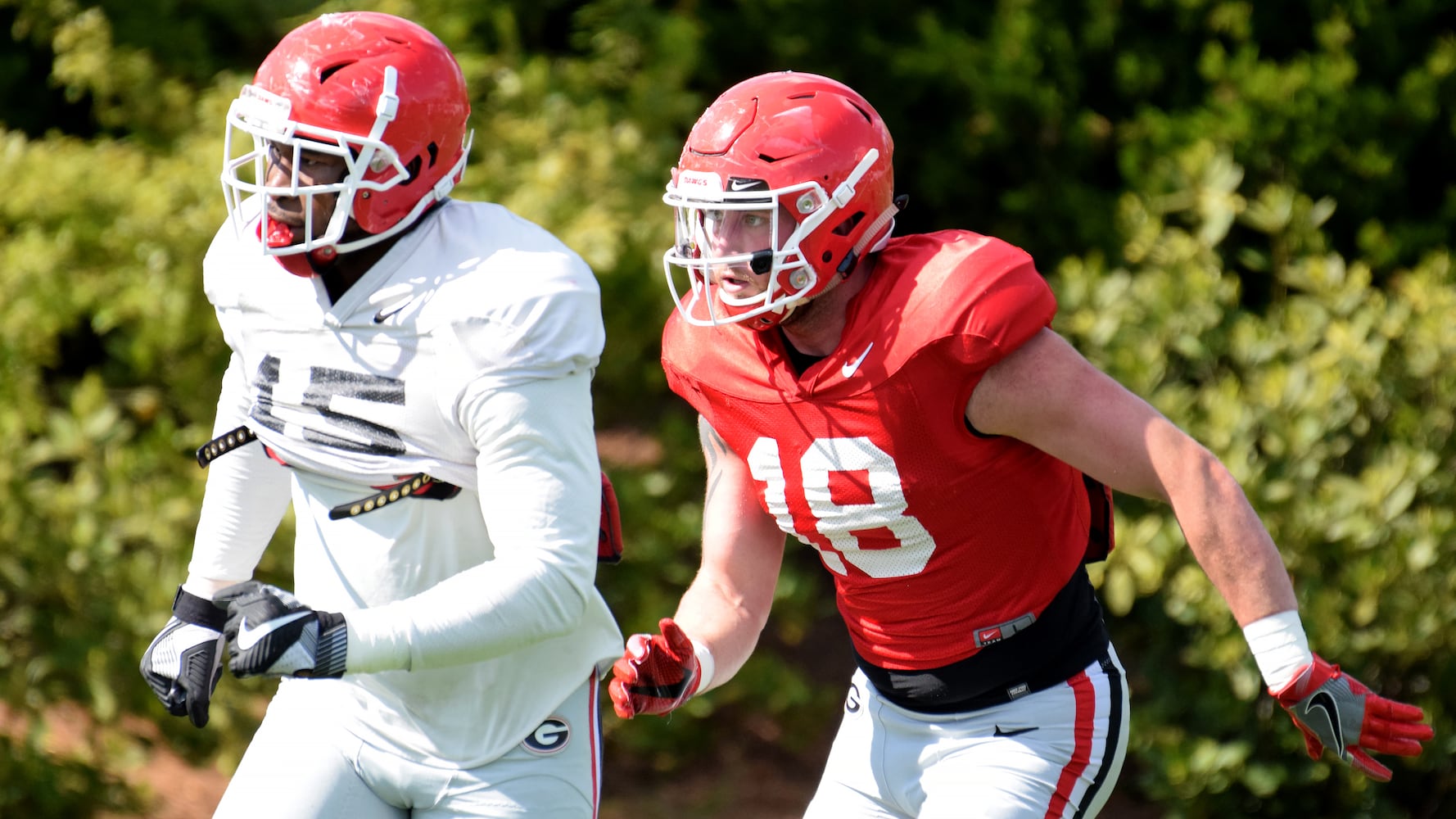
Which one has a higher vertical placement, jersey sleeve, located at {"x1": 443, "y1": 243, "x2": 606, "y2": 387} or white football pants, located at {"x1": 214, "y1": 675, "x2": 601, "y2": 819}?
jersey sleeve, located at {"x1": 443, "y1": 243, "x2": 606, "y2": 387}

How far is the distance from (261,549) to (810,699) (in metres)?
2.70

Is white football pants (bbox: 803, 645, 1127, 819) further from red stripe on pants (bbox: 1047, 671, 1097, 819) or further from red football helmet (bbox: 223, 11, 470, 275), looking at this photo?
red football helmet (bbox: 223, 11, 470, 275)

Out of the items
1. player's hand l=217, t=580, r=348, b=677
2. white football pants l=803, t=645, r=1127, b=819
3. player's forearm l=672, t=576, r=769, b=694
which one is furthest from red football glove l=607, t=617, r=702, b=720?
player's hand l=217, t=580, r=348, b=677

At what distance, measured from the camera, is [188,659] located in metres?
2.97

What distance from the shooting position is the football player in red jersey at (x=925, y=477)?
9.17ft

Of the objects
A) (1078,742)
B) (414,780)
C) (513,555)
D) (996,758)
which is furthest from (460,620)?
(1078,742)

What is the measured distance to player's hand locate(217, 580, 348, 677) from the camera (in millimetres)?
2518

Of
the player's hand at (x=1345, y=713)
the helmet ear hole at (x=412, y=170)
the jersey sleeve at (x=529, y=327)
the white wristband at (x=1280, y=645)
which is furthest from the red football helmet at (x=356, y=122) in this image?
the player's hand at (x=1345, y=713)

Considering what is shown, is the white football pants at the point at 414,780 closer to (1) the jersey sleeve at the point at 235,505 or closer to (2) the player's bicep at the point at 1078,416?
(1) the jersey sleeve at the point at 235,505

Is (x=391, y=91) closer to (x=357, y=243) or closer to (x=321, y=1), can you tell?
(x=357, y=243)

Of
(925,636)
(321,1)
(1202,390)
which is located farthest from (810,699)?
(321,1)

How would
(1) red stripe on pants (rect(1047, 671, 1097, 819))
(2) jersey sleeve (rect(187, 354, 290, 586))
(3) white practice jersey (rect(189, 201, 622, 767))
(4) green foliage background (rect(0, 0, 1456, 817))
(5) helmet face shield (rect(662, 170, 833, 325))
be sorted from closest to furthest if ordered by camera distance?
1. (3) white practice jersey (rect(189, 201, 622, 767))
2. (5) helmet face shield (rect(662, 170, 833, 325))
3. (1) red stripe on pants (rect(1047, 671, 1097, 819))
4. (2) jersey sleeve (rect(187, 354, 290, 586))
5. (4) green foliage background (rect(0, 0, 1456, 817))

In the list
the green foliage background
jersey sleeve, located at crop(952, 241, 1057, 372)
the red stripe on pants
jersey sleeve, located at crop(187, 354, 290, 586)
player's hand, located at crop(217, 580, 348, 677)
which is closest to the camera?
player's hand, located at crop(217, 580, 348, 677)

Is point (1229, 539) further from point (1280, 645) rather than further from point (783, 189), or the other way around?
point (783, 189)
